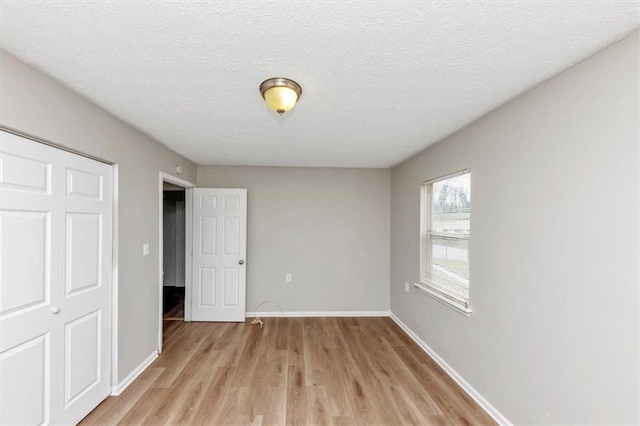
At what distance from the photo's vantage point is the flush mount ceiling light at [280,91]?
5.59 feet

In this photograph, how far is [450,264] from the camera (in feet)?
9.73

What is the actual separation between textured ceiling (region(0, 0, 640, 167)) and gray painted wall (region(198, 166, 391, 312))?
6.88 ft

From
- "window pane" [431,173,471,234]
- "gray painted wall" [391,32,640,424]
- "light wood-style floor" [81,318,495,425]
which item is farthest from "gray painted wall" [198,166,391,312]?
"gray painted wall" [391,32,640,424]

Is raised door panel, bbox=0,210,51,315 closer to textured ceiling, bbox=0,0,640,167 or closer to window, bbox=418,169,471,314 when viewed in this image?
textured ceiling, bbox=0,0,640,167

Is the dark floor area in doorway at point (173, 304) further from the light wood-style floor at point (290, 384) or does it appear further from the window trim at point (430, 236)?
the window trim at point (430, 236)

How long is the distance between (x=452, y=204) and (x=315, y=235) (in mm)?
2149

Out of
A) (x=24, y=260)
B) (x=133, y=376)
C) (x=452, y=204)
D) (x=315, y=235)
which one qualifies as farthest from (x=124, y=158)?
(x=452, y=204)

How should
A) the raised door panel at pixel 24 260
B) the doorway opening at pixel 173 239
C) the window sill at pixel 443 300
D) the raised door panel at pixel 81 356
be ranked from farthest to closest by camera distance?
1. the doorway opening at pixel 173 239
2. the window sill at pixel 443 300
3. the raised door panel at pixel 81 356
4. the raised door panel at pixel 24 260

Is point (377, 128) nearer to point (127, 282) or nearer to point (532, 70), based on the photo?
point (532, 70)

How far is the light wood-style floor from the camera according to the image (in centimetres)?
219

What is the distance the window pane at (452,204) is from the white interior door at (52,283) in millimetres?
3074

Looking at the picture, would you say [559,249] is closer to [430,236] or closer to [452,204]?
[452,204]

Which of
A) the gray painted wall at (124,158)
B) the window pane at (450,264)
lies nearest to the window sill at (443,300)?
the window pane at (450,264)

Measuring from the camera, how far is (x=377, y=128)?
265 cm
